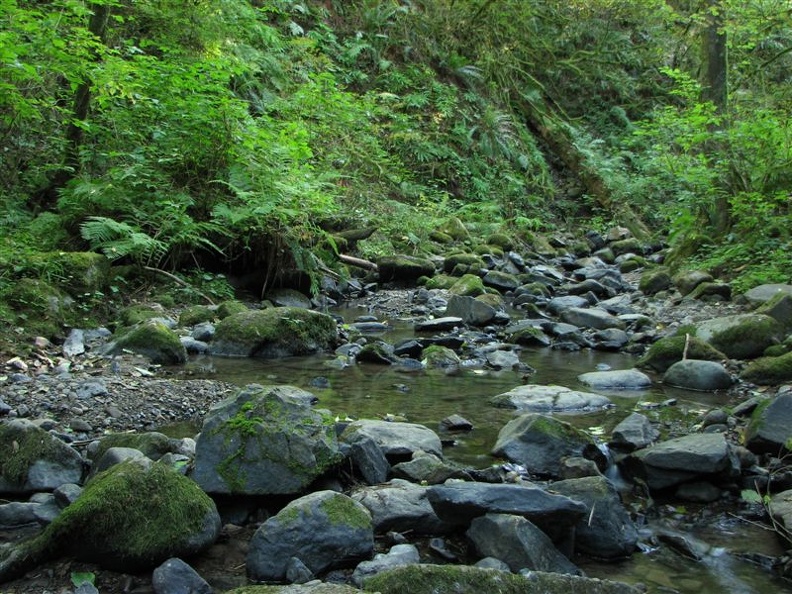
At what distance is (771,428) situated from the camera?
420 centimetres

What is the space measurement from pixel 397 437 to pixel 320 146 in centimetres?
1016

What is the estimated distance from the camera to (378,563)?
2945 millimetres

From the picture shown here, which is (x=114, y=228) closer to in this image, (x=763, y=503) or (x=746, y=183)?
(x=763, y=503)

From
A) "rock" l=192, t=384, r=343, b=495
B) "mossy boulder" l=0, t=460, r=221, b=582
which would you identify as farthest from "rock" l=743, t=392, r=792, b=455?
"mossy boulder" l=0, t=460, r=221, b=582

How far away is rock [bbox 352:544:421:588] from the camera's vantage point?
9.39 feet

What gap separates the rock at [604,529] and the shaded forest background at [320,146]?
511 centimetres

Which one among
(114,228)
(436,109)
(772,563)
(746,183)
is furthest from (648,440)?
(436,109)

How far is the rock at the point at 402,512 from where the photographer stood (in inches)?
129

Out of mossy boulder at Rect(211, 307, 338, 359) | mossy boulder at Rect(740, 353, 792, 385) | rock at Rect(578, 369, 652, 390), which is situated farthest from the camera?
mossy boulder at Rect(211, 307, 338, 359)

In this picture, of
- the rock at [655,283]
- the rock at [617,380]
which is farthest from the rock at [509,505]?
the rock at [655,283]

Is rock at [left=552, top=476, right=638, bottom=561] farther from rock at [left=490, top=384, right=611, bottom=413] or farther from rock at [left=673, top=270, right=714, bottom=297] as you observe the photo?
rock at [left=673, top=270, right=714, bottom=297]

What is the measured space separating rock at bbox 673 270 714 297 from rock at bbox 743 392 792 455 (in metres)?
5.53

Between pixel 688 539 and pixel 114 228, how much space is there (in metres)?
6.27

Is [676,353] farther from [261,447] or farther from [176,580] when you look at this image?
[176,580]
